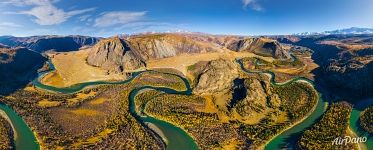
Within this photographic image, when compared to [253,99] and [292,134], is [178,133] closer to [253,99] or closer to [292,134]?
[253,99]

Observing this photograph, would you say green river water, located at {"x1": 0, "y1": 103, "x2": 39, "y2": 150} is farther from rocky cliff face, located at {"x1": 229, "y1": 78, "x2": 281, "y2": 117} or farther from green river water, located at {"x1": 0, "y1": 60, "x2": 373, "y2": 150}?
rocky cliff face, located at {"x1": 229, "y1": 78, "x2": 281, "y2": 117}

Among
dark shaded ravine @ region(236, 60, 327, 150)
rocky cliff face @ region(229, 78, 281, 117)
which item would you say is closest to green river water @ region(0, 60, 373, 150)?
dark shaded ravine @ region(236, 60, 327, 150)

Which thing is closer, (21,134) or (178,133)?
(21,134)

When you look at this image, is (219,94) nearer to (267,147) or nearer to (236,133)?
(236,133)

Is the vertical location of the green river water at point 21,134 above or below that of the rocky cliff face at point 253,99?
below

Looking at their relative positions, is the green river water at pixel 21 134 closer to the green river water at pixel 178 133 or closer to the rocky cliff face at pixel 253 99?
the green river water at pixel 178 133

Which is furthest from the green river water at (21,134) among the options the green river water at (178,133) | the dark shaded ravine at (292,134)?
the dark shaded ravine at (292,134)


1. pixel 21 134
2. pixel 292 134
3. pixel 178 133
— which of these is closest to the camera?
pixel 292 134

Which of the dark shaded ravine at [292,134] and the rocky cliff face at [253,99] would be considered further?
the rocky cliff face at [253,99]

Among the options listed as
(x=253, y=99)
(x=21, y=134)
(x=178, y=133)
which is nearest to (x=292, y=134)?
(x=253, y=99)

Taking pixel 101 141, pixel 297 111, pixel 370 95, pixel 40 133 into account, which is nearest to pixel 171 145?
pixel 101 141

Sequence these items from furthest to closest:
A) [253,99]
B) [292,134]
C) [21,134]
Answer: [253,99] → [21,134] → [292,134]
